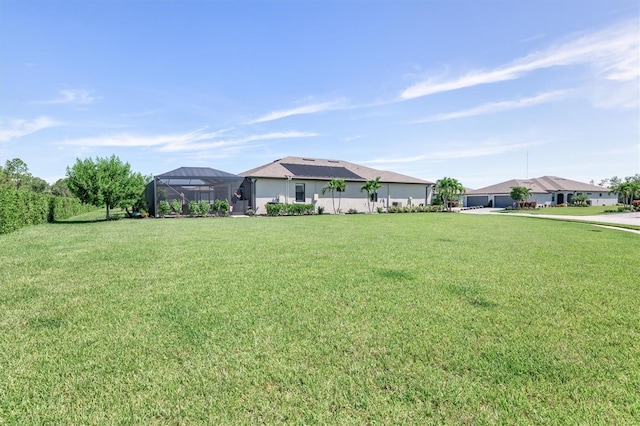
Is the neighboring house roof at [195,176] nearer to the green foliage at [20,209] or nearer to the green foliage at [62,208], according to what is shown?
the green foliage at [62,208]

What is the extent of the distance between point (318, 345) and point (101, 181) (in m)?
20.7

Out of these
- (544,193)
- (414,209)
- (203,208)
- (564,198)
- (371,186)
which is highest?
(371,186)

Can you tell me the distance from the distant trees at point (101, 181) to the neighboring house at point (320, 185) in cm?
945

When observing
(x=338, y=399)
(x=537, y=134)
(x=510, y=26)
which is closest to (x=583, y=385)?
(x=338, y=399)

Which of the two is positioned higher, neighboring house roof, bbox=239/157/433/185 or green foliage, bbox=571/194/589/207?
neighboring house roof, bbox=239/157/433/185

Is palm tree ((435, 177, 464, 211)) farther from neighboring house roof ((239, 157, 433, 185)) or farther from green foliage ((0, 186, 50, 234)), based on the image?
green foliage ((0, 186, 50, 234))

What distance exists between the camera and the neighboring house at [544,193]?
48.1 metres

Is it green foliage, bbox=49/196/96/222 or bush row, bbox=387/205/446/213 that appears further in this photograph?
bush row, bbox=387/205/446/213

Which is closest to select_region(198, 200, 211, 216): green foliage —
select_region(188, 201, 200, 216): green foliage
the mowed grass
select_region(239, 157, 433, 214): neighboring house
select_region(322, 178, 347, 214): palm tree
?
select_region(188, 201, 200, 216): green foliage

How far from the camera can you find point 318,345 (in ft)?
9.46

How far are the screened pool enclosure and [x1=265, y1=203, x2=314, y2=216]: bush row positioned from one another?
2.70 meters

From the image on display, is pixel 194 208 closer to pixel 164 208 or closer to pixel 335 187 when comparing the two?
pixel 164 208

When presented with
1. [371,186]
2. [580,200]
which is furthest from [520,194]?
[371,186]

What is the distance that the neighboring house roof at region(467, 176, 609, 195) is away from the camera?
160 feet
